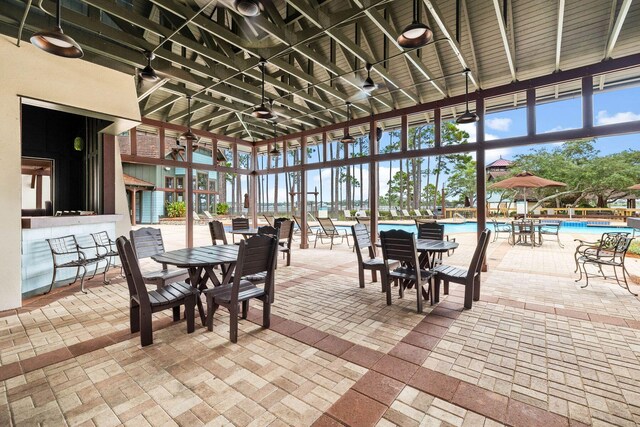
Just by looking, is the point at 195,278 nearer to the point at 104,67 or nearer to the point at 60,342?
the point at 60,342

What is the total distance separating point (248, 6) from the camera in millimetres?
2467

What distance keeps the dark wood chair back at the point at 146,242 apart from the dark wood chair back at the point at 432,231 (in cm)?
400

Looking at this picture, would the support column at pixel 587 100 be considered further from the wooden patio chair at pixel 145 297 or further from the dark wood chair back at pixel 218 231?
the dark wood chair back at pixel 218 231

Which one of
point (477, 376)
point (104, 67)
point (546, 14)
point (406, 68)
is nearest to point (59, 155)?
point (104, 67)

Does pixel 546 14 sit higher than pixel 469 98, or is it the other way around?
pixel 546 14

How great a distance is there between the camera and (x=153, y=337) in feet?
8.88

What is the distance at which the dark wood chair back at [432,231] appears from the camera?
183 inches

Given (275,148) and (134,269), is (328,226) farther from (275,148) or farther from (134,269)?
(134,269)

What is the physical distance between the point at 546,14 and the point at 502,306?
14.6 ft

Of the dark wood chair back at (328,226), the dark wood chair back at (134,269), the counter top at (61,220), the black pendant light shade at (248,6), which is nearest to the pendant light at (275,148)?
the dark wood chair back at (328,226)

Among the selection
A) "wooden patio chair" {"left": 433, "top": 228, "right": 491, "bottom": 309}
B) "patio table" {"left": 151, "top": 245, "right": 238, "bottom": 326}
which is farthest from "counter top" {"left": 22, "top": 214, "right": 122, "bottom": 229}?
"wooden patio chair" {"left": 433, "top": 228, "right": 491, "bottom": 309}

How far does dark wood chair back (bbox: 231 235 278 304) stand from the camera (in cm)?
254

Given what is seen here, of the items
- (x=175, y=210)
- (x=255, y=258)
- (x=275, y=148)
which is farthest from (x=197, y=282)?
(x=175, y=210)

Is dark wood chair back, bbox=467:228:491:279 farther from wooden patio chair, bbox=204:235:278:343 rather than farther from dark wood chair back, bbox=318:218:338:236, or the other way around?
dark wood chair back, bbox=318:218:338:236
